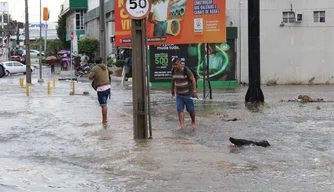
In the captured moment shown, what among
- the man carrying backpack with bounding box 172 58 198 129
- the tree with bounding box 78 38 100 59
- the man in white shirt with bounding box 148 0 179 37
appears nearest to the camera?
the man carrying backpack with bounding box 172 58 198 129

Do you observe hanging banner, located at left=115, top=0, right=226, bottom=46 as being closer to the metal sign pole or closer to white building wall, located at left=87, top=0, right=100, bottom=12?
the metal sign pole

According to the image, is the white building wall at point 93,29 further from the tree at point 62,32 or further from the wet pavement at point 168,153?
the wet pavement at point 168,153

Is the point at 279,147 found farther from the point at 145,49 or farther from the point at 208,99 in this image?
the point at 208,99

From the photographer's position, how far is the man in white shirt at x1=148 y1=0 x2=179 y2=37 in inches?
859

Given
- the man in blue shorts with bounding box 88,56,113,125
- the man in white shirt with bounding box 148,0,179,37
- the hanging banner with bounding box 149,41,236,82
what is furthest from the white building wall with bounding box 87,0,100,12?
the man in blue shorts with bounding box 88,56,113,125

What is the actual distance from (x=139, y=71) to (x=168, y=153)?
1.93 metres

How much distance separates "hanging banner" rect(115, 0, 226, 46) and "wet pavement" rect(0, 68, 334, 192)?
17.5 feet

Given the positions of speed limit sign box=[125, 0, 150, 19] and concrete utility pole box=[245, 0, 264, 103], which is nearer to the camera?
speed limit sign box=[125, 0, 150, 19]

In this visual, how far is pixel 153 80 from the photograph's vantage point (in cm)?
2964

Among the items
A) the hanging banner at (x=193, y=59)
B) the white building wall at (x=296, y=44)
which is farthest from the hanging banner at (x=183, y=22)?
the white building wall at (x=296, y=44)

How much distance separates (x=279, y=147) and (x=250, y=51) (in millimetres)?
8415

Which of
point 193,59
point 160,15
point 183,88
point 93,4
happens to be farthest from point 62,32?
point 183,88

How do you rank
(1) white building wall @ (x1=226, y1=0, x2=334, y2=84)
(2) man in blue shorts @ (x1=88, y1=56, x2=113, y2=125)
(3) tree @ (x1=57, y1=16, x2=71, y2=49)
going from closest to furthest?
(2) man in blue shorts @ (x1=88, y1=56, x2=113, y2=125)
(1) white building wall @ (x1=226, y1=0, x2=334, y2=84)
(3) tree @ (x1=57, y1=16, x2=71, y2=49)

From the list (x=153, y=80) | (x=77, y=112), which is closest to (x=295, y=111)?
(x=77, y=112)
